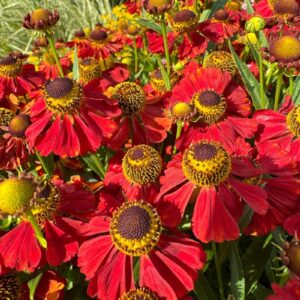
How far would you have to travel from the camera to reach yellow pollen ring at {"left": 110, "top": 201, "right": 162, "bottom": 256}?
2.92ft

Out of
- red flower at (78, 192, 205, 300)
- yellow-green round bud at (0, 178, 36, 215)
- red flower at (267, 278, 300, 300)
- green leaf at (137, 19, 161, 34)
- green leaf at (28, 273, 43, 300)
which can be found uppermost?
yellow-green round bud at (0, 178, 36, 215)

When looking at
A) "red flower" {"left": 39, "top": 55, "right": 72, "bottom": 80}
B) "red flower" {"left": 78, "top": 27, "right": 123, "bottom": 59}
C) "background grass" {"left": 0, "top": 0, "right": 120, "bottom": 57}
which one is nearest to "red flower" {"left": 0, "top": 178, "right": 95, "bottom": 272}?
"red flower" {"left": 39, "top": 55, "right": 72, "bottom": 80}

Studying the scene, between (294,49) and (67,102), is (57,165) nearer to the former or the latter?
(67,102)

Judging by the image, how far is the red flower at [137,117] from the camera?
4.00 feet

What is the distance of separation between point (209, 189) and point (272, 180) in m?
0.17

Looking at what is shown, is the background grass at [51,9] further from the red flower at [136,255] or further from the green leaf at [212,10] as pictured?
the red flower at [136,255]

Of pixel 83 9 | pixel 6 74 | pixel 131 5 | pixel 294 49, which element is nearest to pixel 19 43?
pixel 83 9

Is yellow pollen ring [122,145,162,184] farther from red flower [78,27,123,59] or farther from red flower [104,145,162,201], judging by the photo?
red flower [78,27,123,59]

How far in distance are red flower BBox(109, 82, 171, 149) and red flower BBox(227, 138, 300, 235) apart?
0.80ft

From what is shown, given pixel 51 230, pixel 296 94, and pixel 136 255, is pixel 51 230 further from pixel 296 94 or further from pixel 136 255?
pixel 296 94

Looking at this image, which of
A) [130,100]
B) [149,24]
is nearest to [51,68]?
[149,24]

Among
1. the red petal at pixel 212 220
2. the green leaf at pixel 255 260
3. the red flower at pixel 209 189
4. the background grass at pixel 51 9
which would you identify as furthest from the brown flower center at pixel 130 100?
the background grass at pixel 51 9

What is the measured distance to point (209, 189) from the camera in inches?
39.6

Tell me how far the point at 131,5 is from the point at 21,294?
170 cm
